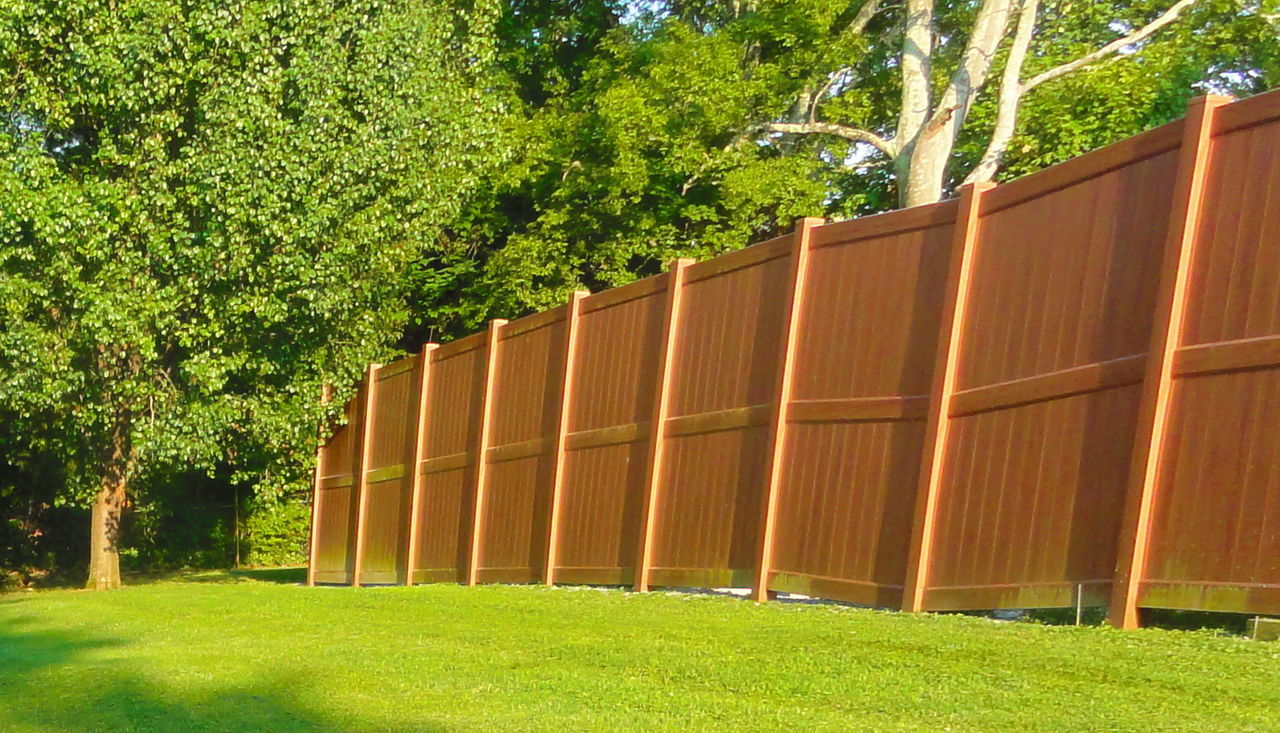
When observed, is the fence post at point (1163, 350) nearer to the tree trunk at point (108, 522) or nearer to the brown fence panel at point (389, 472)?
the brown fence panel at point (389, 472)

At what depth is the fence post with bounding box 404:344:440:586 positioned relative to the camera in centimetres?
1606

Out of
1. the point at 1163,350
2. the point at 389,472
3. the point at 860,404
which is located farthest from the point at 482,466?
the point at 1163,350

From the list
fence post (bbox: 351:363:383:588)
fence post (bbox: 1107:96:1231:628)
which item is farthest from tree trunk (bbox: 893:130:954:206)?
fence post (bbox: 1107:96:1231:628)

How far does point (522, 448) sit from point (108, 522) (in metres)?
8.87

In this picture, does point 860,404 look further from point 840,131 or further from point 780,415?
point 840,131

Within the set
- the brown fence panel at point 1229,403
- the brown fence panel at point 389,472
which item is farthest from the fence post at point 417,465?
the brown fence panel at point 1229,403

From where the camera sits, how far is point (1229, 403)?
6.18 meters

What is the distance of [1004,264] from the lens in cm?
771

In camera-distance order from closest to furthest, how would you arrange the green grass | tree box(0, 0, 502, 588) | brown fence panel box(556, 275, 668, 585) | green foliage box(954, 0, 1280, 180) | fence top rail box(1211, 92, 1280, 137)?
1. the green grass
2. fence top rail box(1211, 92, 1280, 137)
3. brown fence panel box(556, 275, 668, 585)
4. tree box(0, 0, 502, 588)
5. green foliage box(954, 0, 1280, 180)

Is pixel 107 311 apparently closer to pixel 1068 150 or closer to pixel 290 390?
pixel 290 390

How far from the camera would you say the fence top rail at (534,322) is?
515 inches

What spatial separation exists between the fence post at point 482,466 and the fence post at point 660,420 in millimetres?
3522

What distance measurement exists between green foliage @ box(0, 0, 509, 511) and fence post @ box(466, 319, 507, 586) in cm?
340

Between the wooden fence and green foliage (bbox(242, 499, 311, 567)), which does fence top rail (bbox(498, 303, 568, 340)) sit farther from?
green foliage (bbox(242, 499, 311, 567))
